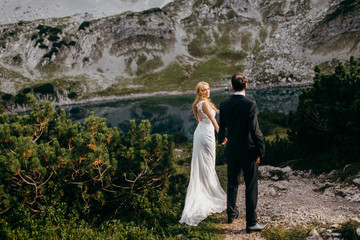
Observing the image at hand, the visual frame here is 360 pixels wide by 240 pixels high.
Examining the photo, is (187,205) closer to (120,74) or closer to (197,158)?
(197,158)

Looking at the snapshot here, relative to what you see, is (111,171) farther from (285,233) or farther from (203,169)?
(285,233)

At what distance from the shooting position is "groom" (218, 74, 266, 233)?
5.62m

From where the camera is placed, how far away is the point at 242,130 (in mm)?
5812

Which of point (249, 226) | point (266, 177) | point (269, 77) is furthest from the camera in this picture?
point (269, 77)

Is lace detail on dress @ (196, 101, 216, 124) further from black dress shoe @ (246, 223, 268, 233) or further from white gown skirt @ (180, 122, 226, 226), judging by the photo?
black dress shoe @ (246, 223, 268, 233)

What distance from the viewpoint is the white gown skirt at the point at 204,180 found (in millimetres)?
7957

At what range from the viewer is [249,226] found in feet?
20.1

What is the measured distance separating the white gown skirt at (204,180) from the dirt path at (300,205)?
747 millimetres

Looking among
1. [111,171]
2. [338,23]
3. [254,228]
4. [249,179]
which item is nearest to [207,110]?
[249,179]

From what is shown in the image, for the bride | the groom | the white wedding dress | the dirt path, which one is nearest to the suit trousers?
the groom

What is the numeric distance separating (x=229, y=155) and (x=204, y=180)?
2.63m

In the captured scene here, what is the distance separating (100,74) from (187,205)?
197729 millimetres

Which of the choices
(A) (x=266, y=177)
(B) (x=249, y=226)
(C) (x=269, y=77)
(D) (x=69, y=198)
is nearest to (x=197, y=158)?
(B) (x=249, y=226)

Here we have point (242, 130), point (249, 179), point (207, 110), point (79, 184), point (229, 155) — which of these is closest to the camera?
point (242, 130)
